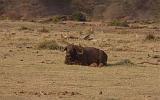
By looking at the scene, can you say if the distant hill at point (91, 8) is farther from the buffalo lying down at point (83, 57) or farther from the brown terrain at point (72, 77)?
the buffalo lying down at point (83, 57)

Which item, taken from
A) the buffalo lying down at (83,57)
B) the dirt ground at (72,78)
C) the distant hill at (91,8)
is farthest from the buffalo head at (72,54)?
the distant hill at (91,8)

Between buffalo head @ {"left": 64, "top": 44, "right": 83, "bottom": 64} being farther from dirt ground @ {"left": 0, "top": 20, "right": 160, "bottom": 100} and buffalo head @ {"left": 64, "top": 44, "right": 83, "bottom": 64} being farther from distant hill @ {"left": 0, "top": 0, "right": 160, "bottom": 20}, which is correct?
distant hill @ {"left": 0, "top": 0, "right": 160, "bottom": 20}

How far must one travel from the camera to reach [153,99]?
1484cm

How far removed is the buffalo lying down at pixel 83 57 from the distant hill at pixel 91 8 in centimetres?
6676

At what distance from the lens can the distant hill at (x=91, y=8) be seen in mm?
91750

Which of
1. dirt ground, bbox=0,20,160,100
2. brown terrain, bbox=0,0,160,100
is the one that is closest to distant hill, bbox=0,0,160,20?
brown terrain, bbox=0,0,160,100

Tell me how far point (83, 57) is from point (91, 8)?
76.2 m

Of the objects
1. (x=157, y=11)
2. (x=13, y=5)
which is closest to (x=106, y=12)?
(x=157, y=11)

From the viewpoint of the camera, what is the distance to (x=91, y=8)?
323ft

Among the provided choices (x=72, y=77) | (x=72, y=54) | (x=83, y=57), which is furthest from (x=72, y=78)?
(x=83, y=57)

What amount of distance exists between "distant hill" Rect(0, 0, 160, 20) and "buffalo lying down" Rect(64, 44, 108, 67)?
219 feet

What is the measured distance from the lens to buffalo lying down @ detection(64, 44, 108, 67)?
2252 centimetres

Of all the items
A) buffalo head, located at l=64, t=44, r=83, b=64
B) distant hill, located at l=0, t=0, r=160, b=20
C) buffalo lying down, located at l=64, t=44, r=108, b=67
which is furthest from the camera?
distant hill, located at l=0, t=0, r=160, b=20

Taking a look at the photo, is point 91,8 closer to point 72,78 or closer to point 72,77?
point 72,77
